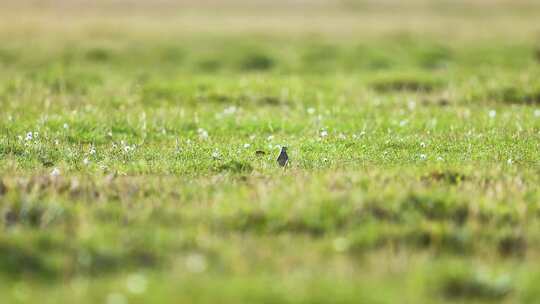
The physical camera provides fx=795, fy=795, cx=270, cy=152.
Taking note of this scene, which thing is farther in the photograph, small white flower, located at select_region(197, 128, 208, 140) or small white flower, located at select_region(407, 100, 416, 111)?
small white flower, located at select_region(407, 100, 416, 111)

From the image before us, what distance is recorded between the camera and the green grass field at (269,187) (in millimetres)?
6148

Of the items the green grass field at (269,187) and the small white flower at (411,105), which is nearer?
the green grass field at (269,187)

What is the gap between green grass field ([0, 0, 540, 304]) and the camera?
6.15 metres

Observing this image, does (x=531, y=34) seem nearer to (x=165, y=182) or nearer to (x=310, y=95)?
(x=310, y=95)

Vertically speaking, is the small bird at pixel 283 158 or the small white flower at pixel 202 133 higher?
the small bird at pixel 283 158

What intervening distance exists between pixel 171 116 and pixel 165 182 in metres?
5.19

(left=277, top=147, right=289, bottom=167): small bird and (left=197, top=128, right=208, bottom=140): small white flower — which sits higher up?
(left=277, top=147, right=289, bottom=167): small bird

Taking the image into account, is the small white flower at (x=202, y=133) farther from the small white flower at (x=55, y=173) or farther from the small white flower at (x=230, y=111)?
the small white flower at (x=55, y=173)

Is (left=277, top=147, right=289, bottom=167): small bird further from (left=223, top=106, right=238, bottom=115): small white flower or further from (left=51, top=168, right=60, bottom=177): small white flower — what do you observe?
(left=223, top=106, right=238, bottom=115): small white flower

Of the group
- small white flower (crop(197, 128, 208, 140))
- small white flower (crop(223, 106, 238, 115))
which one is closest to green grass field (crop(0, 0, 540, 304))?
small white flower (crop(197, 128, 208, 140))

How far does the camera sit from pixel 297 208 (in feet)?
24.6

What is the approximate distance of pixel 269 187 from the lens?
841 centimetres

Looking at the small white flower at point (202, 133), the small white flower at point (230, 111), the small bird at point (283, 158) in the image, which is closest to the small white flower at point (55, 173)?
the small bird at point (283, 158)

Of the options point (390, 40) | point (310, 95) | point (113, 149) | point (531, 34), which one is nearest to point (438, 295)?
point (113, 149)
